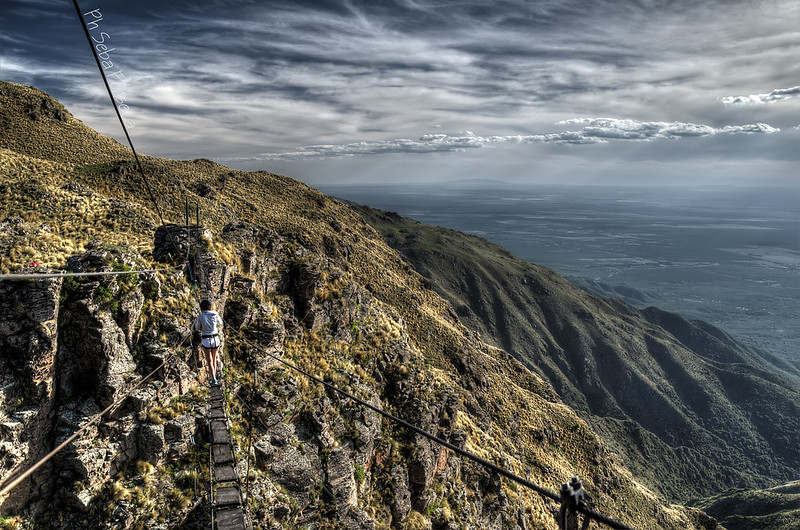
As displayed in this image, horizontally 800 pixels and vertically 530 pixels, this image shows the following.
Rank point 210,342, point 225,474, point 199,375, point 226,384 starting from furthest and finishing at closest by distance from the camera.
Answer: point 226,384 < point 199,375 < point 210,342 < point 225,474

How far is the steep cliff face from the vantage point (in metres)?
12.1

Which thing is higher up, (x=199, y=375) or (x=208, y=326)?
(x=208, y=326)

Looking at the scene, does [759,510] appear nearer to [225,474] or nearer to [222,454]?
[222,454]

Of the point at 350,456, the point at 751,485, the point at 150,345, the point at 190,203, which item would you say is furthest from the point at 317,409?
the point at 751,485

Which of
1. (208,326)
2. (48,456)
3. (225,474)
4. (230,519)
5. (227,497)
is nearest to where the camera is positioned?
(48,456)

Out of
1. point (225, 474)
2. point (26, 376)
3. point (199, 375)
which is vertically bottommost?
point (225, 474)

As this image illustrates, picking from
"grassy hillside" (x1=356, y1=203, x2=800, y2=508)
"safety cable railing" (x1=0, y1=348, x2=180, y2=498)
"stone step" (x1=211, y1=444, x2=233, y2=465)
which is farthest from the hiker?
"grassy hillside" (x1=356, y1=203, x2=800, y2=508)

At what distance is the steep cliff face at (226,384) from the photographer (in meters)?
12.1

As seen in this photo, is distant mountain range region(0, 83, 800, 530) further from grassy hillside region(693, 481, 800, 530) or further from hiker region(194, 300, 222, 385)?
grassy hillside region(693, 481, 800, 530)

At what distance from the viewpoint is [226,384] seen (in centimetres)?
1741

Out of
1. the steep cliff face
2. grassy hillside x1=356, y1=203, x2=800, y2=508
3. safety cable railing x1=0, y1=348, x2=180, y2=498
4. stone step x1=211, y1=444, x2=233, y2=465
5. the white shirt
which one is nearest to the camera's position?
safety cable railing x1=0, y1=348, x2=180, y2=498

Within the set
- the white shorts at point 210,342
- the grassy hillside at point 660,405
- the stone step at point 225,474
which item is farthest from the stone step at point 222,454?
the grassy hillside at point 660,405

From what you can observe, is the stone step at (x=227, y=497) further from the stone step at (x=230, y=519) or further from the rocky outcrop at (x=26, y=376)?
the rocky outcrop at (x=26, y=376)

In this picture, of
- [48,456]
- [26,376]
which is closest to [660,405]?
[26,376]
